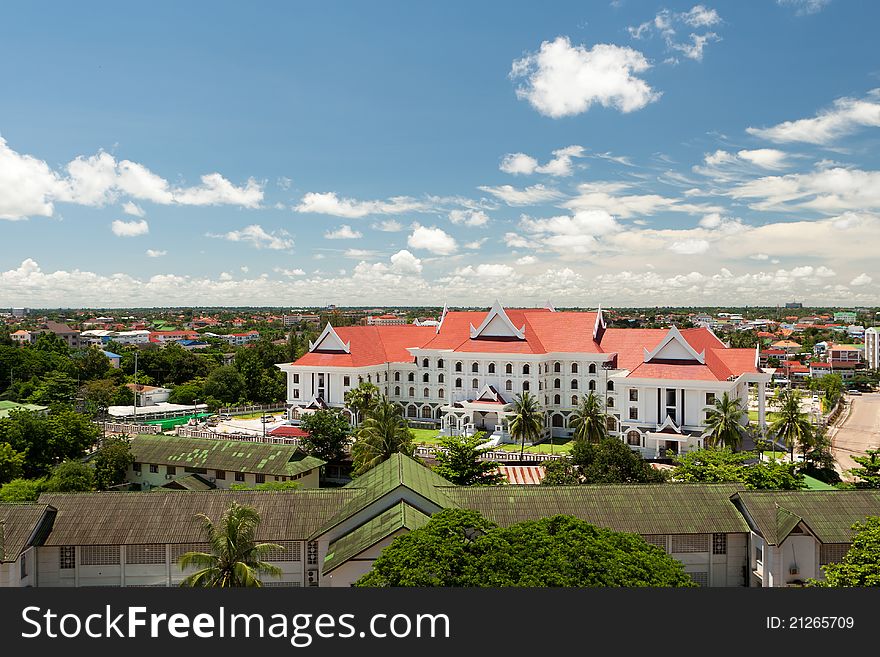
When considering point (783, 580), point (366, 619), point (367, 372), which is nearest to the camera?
point (366, 619)

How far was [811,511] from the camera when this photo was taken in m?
21.2

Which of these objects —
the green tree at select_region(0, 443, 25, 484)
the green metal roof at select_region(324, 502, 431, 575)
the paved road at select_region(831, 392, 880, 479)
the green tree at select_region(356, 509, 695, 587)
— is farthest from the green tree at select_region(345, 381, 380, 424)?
the green tree at select_region(356, 509, 695, 587)

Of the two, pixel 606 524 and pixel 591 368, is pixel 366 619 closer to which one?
pixel 606 524

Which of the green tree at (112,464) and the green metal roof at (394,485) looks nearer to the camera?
the green metal roof at (394,485)

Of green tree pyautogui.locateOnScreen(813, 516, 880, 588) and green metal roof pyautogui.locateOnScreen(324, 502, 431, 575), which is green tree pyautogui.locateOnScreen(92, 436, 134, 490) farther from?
green tree pyautogui.locateOnScreen(813, 516, 880, 588)

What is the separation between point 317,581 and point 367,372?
37.8 metres

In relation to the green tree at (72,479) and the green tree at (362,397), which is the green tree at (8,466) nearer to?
the green tree at (72,479)

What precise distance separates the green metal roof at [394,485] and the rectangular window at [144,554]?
480 cm

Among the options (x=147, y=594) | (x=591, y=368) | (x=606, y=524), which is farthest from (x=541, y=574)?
(x=591, y=368)

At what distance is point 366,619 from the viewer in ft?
38.6

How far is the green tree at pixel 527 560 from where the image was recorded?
15.1m

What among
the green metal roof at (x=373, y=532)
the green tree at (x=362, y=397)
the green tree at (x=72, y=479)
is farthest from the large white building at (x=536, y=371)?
the green metal roof at (x=373, y=532)

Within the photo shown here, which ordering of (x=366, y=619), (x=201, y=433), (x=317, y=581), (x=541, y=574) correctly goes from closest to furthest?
(x=366, y=619)
(x=541, y=574)
(x=317, y=581)
(x=201, y=433)

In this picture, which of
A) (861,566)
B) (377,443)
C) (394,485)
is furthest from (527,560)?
(377,443)
